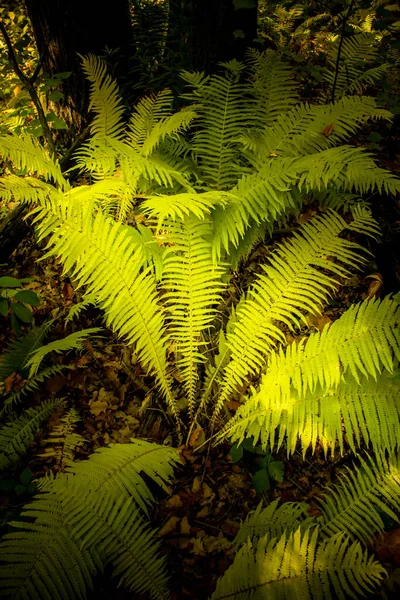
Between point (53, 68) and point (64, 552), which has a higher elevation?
point (53, 68)

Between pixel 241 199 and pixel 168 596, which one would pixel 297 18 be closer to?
pixel 241 199

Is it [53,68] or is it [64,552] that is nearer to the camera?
[64,552]

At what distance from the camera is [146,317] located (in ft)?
6.19

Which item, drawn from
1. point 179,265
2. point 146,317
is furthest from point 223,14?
point 146,317

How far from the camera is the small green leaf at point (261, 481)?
69.9 inches

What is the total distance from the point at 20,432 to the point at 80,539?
0.73 metres

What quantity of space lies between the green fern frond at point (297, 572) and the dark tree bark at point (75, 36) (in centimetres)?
337

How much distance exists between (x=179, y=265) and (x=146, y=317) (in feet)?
1.07

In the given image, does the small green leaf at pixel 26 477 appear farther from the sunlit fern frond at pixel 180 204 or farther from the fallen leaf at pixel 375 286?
the fallen leaf at pixel 375 286

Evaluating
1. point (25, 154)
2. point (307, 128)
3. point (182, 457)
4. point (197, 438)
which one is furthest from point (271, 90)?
point (182, 457)

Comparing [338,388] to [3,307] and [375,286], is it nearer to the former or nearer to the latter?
[375,286]

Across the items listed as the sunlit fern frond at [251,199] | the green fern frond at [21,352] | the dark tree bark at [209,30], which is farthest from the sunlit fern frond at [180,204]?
the dark tree bark at [209,30]

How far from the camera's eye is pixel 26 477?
175 centimetres

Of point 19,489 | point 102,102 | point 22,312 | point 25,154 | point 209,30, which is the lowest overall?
point 19,489
